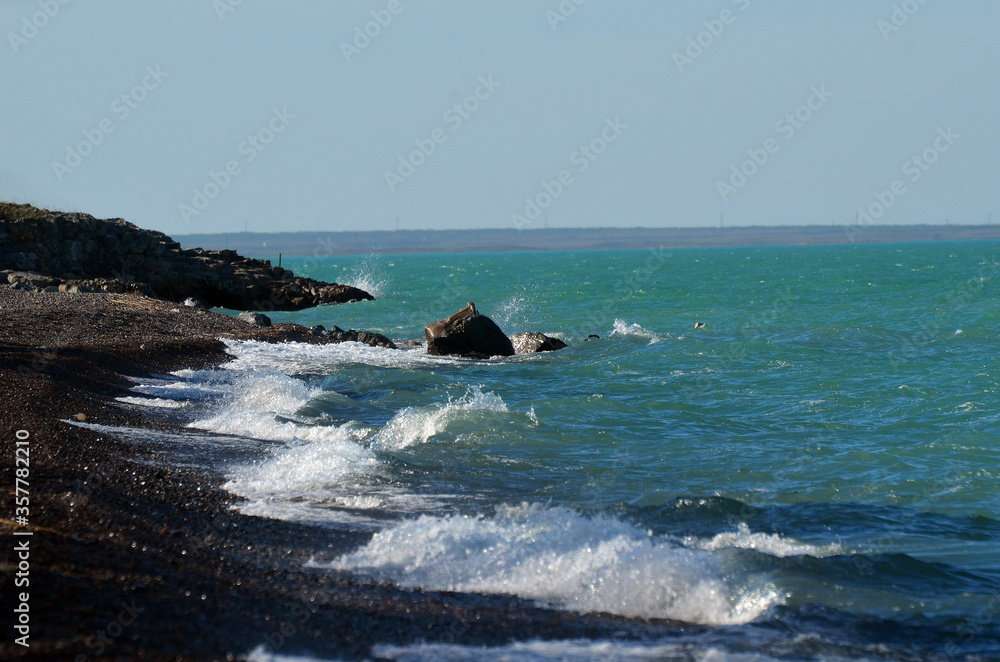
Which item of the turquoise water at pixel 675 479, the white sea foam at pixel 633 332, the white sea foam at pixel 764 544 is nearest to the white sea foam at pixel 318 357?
the turquoise water at pixel 675 479

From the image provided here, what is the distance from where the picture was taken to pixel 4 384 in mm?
11695

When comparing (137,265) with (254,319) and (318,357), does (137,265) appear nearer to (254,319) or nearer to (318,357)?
(254,319)

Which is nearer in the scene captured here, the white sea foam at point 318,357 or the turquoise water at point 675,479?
the turquoise water at point 675,479

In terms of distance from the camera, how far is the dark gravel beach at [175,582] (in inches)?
192

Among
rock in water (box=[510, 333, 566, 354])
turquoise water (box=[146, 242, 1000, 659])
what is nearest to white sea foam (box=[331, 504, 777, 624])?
turquoise water (box=[146, 242, 1000, 659])

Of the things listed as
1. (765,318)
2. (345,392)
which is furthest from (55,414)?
(765,318)

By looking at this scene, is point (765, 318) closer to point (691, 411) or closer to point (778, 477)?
point (691, 411)

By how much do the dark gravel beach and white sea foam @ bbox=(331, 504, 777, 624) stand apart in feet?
1.01

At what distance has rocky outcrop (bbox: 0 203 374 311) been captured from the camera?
34.2 meters

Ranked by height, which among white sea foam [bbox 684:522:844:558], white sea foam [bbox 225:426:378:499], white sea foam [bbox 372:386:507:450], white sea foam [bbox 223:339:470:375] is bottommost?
white sea foam [bbox 223:339:470:375]

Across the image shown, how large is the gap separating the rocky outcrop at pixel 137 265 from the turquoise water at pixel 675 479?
16.6m

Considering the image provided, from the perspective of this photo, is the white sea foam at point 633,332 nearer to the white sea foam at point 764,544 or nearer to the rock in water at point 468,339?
the rock in water at point 468,339

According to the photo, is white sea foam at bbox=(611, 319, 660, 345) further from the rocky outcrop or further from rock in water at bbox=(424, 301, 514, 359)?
the rocky outcrop

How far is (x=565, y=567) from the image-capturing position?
6965 mm
